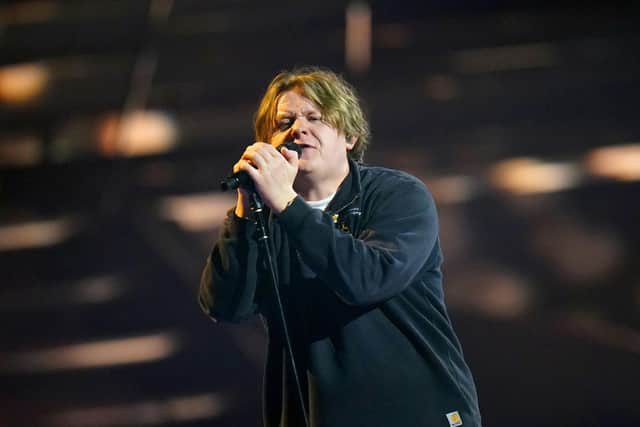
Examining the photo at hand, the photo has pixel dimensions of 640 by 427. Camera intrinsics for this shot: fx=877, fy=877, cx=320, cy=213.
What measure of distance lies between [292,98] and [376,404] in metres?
0.64

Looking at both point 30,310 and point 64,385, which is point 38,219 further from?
point 64,385

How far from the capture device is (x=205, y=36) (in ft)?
10.1

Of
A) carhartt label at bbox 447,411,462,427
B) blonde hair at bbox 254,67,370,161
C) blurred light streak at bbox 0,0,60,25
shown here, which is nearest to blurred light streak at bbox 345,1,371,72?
blurred light streak at bbox 0,0,60,25

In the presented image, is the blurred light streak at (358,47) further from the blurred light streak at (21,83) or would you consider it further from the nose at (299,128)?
the nose at (299,128)

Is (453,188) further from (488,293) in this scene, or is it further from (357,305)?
(357,305)

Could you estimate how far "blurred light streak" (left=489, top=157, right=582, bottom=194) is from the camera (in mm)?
3000

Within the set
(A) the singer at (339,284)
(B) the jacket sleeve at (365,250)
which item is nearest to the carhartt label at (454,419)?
(A) the singer at (339,284)

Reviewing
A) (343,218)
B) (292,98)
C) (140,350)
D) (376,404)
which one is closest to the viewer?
(376,404)

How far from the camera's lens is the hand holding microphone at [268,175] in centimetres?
144

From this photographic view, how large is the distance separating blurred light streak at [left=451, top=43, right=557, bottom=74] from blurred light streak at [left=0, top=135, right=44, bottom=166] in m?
1.47

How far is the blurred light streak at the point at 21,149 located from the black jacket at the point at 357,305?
1.61 metres

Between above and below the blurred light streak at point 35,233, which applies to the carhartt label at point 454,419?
below

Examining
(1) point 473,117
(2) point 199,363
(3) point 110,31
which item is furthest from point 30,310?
(1) point 473,117

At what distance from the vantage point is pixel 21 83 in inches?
120
